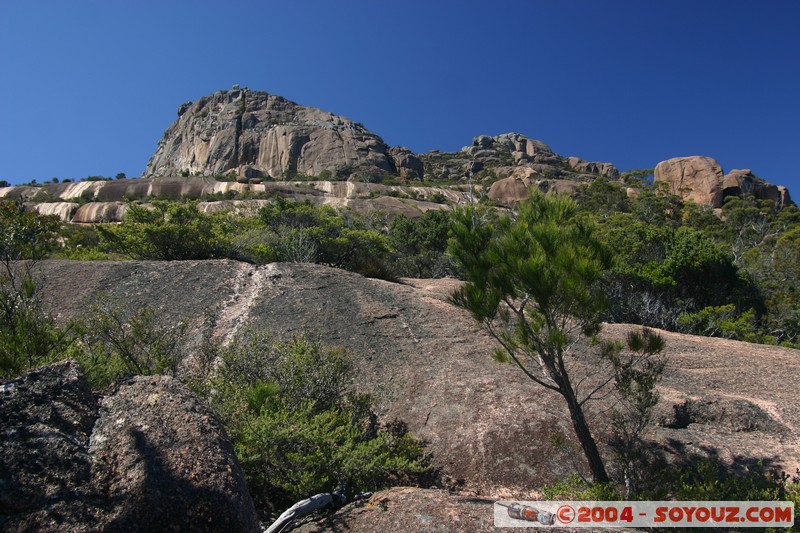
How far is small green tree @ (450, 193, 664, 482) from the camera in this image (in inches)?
208

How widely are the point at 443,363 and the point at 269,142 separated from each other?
68.8 meters

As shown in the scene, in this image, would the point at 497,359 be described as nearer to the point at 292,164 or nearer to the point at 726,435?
the point at 726,435

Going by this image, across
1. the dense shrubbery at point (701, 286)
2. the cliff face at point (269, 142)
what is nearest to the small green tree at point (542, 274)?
the dense shrubbery at point (701, 286)

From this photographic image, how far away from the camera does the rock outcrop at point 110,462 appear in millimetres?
3135

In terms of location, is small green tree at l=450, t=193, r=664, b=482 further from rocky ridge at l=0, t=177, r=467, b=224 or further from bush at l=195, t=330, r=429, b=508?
rocky ridge at l=0, t=177, r=467, b=224

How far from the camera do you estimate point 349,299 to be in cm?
1112

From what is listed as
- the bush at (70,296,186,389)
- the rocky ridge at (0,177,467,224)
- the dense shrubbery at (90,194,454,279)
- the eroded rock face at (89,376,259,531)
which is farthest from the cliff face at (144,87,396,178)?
the eroded rock face at (89,376,259,531)

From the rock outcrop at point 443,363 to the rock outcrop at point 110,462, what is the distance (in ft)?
11.7

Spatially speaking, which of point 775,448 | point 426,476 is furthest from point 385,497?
point 775,448

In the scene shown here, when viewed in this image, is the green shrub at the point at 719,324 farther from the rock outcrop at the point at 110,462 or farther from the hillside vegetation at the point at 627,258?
the rock outcrop at the point at 110,462

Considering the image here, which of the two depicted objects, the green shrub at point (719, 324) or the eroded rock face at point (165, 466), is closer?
Result: the eroded rock face at point (165, 466)

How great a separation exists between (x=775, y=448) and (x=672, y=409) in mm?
1314

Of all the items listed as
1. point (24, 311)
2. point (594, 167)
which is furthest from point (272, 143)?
point (24, 311)

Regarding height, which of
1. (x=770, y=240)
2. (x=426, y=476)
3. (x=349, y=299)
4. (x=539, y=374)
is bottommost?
(x=426, y=476)
